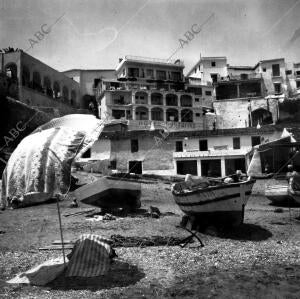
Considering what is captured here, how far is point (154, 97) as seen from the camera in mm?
58250

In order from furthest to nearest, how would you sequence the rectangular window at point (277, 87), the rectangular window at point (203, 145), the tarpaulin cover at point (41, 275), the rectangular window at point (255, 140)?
the rectangular window at point (277, 87), the rectangular window at point (203, 145), the rectangular window at point (255, 140), the tarpaulin cover at point (41, 275)

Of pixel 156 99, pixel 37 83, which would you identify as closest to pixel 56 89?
pixel 37 83

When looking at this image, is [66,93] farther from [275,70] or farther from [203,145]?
[275,70]

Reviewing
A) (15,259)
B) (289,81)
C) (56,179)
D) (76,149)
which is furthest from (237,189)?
(289,81)

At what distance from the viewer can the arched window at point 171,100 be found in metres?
58.7

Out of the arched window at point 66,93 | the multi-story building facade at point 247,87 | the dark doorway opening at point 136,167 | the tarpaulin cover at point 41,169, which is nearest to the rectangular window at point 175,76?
the multi-story building facade at point 247,87

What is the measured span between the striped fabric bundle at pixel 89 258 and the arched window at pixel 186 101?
51.3 m

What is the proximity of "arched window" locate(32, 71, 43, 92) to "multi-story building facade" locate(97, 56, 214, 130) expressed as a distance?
9.52 metres

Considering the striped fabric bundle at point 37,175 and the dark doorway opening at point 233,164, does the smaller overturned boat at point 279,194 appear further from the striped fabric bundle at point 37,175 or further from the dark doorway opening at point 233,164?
the dark doorway opening at point 233,164

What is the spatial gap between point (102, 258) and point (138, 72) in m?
54.2

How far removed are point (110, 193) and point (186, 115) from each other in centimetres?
4305

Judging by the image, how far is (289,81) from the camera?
6250cm

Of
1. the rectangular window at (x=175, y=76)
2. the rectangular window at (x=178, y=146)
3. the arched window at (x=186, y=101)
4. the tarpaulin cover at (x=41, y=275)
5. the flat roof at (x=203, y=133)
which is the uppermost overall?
the rectangular window at (x=175, y=76)

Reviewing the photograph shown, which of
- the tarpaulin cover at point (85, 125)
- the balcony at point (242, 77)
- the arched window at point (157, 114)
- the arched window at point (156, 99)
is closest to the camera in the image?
the tarpaulin cover at point (85, 125)
